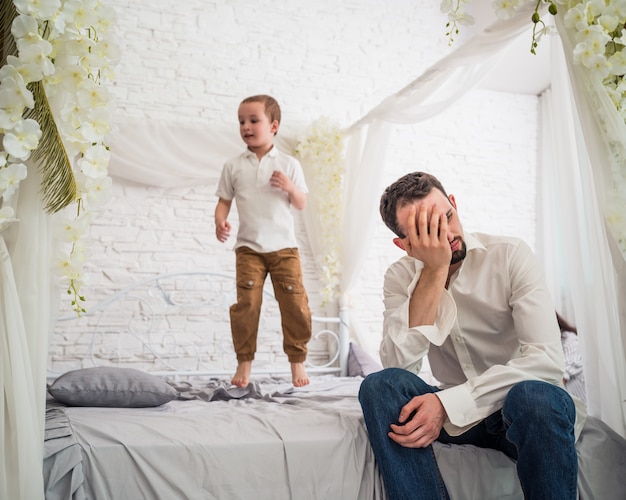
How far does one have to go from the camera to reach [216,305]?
3.76 meters

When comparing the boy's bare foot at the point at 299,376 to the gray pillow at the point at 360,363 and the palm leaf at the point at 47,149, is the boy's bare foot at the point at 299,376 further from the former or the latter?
the palm leaf at the point at 47,149

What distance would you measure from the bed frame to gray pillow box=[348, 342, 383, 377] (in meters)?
0.08

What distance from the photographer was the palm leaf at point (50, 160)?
132 centimetres

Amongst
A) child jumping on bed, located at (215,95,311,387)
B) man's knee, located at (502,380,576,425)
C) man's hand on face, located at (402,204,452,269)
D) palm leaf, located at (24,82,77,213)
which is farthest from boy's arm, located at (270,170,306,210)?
man's knee, located at (502,380,576,425)

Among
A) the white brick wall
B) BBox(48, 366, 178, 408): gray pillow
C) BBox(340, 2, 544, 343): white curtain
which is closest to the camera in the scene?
BBox(48, 366, 178, 408): gray pillow

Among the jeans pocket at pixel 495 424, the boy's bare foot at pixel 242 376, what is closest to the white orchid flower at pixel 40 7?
the jeans pocket at pixel 495 424


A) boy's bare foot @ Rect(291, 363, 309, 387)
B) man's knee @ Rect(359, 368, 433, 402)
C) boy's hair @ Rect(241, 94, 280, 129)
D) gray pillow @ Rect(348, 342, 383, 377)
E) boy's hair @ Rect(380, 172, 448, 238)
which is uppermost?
boy's hair @ Rect(241, 94, 280, 129)

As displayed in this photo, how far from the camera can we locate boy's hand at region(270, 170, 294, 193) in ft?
9.30

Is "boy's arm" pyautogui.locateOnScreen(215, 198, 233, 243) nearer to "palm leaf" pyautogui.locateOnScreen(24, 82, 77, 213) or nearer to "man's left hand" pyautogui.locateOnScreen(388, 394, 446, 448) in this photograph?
"palm leaf" pyautogui.locateOnScreen(24, 82, 77, 213)

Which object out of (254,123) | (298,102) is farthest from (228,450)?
(298,102)

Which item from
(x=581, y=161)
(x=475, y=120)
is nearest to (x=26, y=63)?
(x=581, y=161)

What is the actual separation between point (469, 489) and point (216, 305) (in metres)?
2.37

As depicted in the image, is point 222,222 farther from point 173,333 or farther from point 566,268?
point 566,268

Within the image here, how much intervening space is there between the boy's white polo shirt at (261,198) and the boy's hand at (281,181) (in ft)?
0.27
